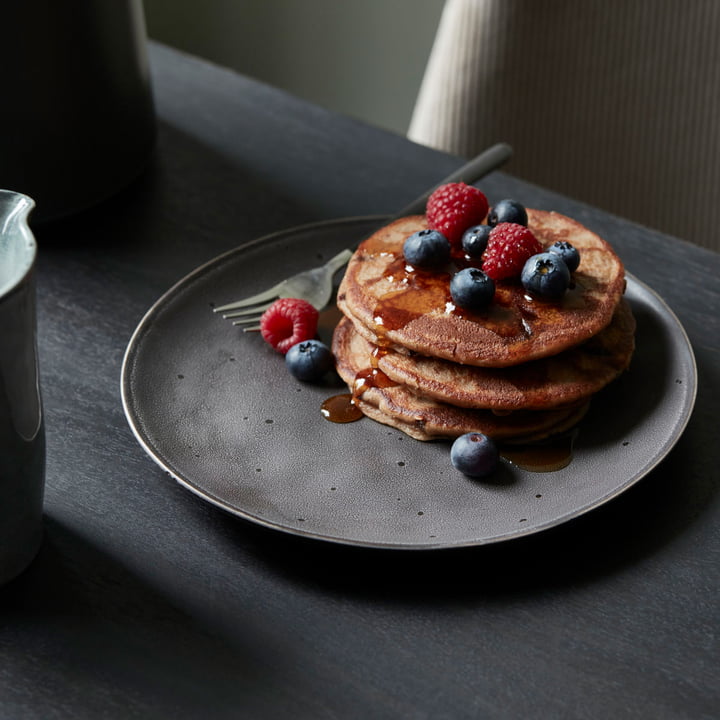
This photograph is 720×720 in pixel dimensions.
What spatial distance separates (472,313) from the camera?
1094 mm

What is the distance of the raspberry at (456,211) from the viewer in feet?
3.88

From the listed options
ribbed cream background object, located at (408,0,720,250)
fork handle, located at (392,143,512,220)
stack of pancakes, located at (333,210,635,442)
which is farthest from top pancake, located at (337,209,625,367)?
ribbed cream background object, located at (408,0,720,250)

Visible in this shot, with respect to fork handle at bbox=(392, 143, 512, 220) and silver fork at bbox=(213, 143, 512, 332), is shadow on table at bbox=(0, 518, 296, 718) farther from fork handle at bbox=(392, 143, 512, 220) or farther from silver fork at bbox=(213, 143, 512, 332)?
fork handle at bbox=(392, 143, 512, 220)

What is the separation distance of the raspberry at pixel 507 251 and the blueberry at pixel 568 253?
0.03 metres

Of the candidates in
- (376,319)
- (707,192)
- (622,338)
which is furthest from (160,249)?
(707,192)

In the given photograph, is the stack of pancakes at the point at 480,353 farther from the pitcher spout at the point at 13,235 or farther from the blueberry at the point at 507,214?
the pitcher spout at the point at 13,235

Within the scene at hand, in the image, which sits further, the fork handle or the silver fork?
the fork handle

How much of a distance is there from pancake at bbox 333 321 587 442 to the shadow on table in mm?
319

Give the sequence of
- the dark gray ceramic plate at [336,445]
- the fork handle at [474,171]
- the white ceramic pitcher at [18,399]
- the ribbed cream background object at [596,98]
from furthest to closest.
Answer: the ribbed cream background object at [596,98] → the fork handle at [474,171] → the dark gray ceramic plate at [336,445] → the white ceramic pitcher at [18,399]

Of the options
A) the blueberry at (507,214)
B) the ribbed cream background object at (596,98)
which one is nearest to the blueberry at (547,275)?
the blueberry at (507,214)

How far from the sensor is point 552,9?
6.86 ft

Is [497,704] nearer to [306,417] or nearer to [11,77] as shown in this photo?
[306,417]

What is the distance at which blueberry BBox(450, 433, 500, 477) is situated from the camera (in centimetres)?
98

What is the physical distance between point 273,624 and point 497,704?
8.4 inches
